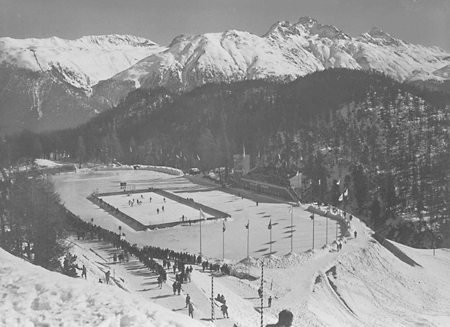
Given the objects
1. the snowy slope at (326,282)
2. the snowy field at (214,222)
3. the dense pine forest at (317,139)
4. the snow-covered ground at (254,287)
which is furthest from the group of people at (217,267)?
the dense pine forest at (317,139)

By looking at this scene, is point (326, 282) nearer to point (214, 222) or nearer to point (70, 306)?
point (214, 222)

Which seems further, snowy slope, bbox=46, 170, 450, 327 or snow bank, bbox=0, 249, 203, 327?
snowy slope, bbox=46, 170, 450, 327

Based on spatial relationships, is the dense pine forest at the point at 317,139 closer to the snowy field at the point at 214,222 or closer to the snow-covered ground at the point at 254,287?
the snowy field at the point at 214,222

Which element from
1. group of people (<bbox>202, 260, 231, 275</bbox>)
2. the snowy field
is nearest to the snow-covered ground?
the snowy field

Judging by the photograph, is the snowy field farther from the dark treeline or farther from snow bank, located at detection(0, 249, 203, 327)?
snow bank, located at detection(0, 249, 203, 327)

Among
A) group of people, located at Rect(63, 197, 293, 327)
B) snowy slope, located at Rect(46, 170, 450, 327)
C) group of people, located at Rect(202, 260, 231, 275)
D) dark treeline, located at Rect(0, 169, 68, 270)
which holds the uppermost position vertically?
dark treeline, located at Rect(0, 169, 68, 270)

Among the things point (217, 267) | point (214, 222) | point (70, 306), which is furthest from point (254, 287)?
point (214, 222)

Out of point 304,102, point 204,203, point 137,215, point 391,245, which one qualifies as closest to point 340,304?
point 391,245
